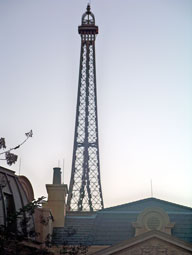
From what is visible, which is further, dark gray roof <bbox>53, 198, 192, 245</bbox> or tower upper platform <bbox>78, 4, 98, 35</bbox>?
tower upper platform <bbox>78, 4, 98, 35</bbox>

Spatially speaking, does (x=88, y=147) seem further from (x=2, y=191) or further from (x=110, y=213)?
(x=2, y=191)

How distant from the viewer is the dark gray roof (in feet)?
131

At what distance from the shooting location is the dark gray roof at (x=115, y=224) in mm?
39906

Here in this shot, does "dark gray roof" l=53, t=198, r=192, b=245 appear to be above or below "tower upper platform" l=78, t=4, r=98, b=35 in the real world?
below

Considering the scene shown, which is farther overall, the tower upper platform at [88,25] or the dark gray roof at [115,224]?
the tower upper platform at [88,25]

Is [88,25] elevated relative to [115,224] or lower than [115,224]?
elevated

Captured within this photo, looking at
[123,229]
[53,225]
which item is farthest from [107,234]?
[53,225]

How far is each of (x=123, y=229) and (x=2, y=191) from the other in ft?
31.9

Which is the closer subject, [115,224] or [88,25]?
[115,224]

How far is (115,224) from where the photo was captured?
136ft

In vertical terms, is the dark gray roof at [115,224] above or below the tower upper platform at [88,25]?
below

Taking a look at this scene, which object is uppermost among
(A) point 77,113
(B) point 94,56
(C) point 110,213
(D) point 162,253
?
(B) point 94,56

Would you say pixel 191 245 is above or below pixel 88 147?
below

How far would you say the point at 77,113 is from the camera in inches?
2881
